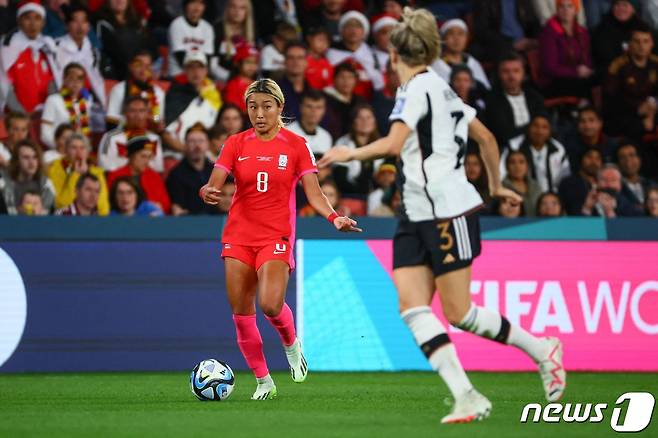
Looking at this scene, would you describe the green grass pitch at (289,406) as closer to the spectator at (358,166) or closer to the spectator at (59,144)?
the spectator at (59,144)

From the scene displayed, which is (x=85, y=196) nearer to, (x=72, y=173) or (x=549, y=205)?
(x=72, y=173)

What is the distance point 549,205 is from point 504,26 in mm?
4986

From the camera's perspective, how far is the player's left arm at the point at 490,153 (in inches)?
316

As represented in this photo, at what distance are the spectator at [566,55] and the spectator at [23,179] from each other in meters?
7.31

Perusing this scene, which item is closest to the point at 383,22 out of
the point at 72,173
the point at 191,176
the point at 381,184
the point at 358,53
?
the point at 358,53

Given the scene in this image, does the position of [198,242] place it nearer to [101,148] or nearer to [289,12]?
[101,148]

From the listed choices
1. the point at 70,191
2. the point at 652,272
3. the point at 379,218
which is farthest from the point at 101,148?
the point at 652,272

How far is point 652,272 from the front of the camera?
13234 mm

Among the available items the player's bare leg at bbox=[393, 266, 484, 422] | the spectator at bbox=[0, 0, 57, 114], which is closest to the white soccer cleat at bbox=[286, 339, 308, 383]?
the player's bare leg at bbox=[393, 266, 484, 422]

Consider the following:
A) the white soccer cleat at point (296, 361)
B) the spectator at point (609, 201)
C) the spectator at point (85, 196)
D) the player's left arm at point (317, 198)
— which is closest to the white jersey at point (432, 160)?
the player's left arm at point (317, 198)

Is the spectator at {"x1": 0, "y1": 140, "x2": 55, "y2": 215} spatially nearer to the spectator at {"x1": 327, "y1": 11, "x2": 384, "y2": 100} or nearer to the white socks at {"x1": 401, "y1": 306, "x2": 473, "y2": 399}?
the spectator at {"x1": 327, "y1": 11, "x2": 384, "y2": 100}

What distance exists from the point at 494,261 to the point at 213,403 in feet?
15.1

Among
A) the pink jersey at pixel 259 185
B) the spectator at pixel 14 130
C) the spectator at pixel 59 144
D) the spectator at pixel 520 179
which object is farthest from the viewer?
the spectator at pixel 520 179

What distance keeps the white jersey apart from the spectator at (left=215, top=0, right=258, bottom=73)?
919cm
